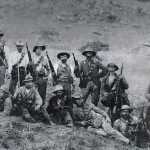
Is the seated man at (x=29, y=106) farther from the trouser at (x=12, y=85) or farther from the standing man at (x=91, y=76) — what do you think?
the standing man at (x=91, y=76)

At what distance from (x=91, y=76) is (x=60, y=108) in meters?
1.19

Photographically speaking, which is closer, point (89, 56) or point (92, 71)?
point (92, 71)

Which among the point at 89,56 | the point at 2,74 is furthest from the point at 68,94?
the point at 2,74

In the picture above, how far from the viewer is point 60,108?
764 centimetres

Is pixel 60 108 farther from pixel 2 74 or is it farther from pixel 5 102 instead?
pixel 2 74

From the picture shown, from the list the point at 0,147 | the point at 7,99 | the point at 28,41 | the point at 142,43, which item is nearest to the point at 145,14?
the point at 142,43

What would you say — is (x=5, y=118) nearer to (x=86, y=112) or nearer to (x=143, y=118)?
(x=86, y=112)

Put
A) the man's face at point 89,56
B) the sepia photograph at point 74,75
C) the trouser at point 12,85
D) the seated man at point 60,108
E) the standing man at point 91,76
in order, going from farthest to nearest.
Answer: the man's face at point 89,56 → the standing man at point 91,76 → the trouser at point 12,85 → the seated man at point 60,108 → the sepia photograph at point 74,75

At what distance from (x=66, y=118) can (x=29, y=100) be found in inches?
30.7

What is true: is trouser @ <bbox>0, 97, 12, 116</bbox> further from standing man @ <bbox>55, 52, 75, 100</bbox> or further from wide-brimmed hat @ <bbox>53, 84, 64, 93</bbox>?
standing man @ <bbox>55, 52, 75, 100</bbox>

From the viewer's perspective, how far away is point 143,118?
7840 millimetres

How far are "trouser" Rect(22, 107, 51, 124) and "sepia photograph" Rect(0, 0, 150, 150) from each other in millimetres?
19

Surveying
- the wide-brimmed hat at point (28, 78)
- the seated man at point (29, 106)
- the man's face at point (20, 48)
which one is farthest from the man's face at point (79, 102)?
the man's face at point (20, 48)

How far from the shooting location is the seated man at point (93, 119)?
7555 mm
